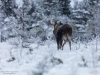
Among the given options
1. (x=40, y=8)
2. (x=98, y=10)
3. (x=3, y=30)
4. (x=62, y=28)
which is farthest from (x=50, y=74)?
(x=40, y=8)

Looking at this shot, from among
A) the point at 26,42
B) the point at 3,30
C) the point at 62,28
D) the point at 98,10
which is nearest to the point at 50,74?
the point at 62,28

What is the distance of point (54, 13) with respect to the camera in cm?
2803

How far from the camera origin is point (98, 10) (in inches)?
1027

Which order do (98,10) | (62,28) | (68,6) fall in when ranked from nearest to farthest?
(62,28) → (98,10) → (68,6)

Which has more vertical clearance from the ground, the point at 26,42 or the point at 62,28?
the point at 62,28

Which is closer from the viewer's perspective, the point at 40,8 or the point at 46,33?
the point at 46,33

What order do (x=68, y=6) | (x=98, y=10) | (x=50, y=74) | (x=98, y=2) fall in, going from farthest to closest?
(x=98, y=2)
(x=68, y=6)
(x=98, y=10)
(x=50, y=74)

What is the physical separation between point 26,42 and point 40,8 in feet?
53.9

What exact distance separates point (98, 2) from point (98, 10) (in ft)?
13.6

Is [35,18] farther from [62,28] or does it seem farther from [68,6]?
[62,28]

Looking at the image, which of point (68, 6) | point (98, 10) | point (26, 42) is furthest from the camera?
point (68, 6)

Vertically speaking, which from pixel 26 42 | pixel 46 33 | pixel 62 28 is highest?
pixel 62 28

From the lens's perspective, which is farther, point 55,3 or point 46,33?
point 55,3

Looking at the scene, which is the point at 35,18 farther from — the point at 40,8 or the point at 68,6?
the point at 68,6
